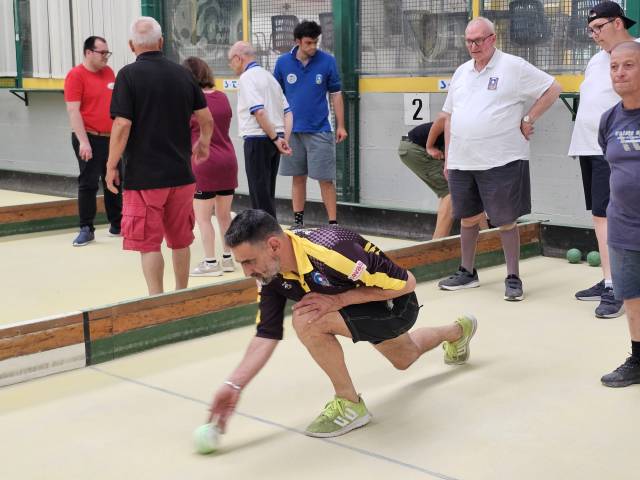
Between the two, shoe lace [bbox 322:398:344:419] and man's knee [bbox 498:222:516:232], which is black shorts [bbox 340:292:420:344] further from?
man's knee [bbox 498:222:516:232]

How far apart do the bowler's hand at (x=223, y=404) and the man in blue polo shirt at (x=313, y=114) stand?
4044 mm

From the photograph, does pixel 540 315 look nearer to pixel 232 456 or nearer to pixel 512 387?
pixel 512 387

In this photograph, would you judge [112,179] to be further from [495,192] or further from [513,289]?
[513,289]

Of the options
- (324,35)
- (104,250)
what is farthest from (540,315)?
(324,35)

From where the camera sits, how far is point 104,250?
6855 mm

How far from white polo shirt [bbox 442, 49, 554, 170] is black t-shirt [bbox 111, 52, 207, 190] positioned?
1486 mm

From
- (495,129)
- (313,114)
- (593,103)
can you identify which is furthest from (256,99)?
(593,103)

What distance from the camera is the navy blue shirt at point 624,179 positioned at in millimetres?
3465

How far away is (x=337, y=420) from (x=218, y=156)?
2.82 m

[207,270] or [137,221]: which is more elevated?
[137,221]

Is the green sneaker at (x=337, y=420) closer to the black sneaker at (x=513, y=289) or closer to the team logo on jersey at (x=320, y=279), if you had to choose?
the team logo on jersey at (x=320, y=279)

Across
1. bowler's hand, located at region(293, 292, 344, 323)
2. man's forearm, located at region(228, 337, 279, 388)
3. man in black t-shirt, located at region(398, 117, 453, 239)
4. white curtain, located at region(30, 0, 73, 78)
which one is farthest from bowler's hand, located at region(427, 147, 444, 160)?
white curtain, located at region(30, 0, 73, 78)

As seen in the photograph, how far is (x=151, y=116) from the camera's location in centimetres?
453

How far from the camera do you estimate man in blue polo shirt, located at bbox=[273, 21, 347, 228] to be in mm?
6910
